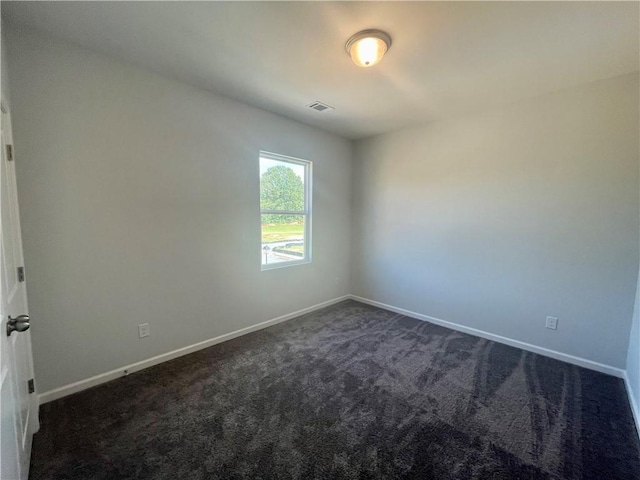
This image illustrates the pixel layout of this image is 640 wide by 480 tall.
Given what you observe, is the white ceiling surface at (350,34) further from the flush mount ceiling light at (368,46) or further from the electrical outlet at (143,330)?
the electrical outlet at (143,330)

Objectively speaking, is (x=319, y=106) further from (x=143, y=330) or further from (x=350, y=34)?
(x=143, y=330)

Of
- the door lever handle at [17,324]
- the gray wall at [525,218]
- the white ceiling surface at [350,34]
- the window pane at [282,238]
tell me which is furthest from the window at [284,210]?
the door lever handle at [17,324]

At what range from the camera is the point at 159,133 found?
2461 mm

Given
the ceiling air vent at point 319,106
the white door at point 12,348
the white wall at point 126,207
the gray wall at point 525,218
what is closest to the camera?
the white door at point 12,348

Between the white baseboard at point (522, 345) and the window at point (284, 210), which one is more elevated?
the window at point (284, 210)

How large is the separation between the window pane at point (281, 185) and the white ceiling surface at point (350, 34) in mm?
866

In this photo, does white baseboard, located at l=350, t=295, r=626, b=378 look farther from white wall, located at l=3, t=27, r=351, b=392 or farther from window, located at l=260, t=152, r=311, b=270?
white wall, located at l=3, t=27, r=351, b=392

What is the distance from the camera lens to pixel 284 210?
3.64 metres

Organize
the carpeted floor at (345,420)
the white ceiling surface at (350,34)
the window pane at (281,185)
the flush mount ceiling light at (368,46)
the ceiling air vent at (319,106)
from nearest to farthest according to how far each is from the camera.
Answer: the carpeted floor at (345,420), the white ceiling surface at (350,34), the flush mount ceiling light at (368,46), the ceiling air vent at (319,106), the window pane at (281,185)

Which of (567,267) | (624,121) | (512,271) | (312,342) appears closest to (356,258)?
(312,342)

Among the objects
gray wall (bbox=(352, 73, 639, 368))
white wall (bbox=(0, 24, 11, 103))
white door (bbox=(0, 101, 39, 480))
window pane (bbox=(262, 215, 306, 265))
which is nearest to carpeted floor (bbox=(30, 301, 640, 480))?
white door (bbox=(0, 101, 39, 480))

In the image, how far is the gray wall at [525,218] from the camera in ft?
8.02

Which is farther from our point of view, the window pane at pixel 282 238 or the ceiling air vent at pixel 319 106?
the window pane at pixel 282 238

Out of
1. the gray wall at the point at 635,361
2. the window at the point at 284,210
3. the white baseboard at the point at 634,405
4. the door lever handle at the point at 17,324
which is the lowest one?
the white baseboard at the point at 634,405
